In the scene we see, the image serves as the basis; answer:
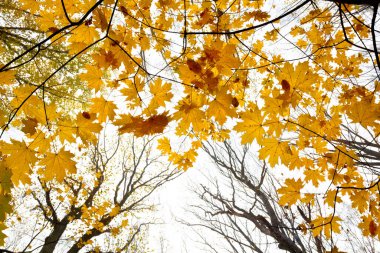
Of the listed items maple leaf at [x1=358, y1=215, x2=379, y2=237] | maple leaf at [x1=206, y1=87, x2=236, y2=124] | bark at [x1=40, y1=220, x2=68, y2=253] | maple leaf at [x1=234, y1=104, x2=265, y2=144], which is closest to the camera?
maple leaf at [x1=206, y1=87, x2=236, y2=124]

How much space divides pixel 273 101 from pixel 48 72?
528 centimetres

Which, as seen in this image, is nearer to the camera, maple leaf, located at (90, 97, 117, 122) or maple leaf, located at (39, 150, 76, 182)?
maple leaf, located at (39, 150, 76, 182)

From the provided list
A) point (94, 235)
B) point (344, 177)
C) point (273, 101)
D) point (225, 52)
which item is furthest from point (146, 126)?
point (94, 235)

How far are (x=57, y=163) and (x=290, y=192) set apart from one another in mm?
1681

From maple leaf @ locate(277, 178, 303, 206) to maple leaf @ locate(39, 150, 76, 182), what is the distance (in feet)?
4.99

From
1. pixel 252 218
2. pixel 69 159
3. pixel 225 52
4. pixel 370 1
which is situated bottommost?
pixel 69 159

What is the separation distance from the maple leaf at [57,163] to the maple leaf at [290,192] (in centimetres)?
152

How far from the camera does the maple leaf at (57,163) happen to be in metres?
1.22

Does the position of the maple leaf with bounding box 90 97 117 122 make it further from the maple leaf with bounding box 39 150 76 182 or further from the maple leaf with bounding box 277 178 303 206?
the maple leaf with bounding box 277 178 303 206

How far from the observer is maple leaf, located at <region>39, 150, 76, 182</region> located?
1216mm

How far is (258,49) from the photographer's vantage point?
3322 mm

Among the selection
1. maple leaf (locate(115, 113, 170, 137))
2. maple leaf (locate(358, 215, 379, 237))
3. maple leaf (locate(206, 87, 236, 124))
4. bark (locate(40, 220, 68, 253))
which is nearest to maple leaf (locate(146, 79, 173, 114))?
maple leaf (locate(115, 113, 170, 137))

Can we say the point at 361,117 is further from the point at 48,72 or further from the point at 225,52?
the point at 48,72

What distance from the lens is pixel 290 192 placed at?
1.93 meters
